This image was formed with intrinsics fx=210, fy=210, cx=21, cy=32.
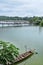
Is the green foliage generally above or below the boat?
above

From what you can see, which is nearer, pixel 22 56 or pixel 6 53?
pixel 6 53

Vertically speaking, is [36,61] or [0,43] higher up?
[0,43]

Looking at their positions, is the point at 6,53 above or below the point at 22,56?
above

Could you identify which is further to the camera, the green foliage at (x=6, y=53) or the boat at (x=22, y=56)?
the boat at (x=22, y=56)

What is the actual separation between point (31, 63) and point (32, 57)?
2.53m

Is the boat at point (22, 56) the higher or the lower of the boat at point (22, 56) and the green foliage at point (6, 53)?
the lower

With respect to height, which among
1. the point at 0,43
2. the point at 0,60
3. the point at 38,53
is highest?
the point at 0,43

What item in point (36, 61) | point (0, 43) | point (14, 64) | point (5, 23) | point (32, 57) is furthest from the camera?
point (5, 23)

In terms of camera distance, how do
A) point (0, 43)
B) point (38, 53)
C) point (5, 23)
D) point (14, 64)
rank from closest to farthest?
1. point (0, 43)
2. point (14, 64)
3. point (38, 53)
4. point (5, 23)

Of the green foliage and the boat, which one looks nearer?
the green foliage

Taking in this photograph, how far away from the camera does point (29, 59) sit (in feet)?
75.6

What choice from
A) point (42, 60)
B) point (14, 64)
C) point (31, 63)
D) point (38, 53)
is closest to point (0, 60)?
point (14, 64)

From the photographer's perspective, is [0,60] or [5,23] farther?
[5,23]

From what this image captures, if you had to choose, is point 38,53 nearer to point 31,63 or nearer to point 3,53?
point 31,63
